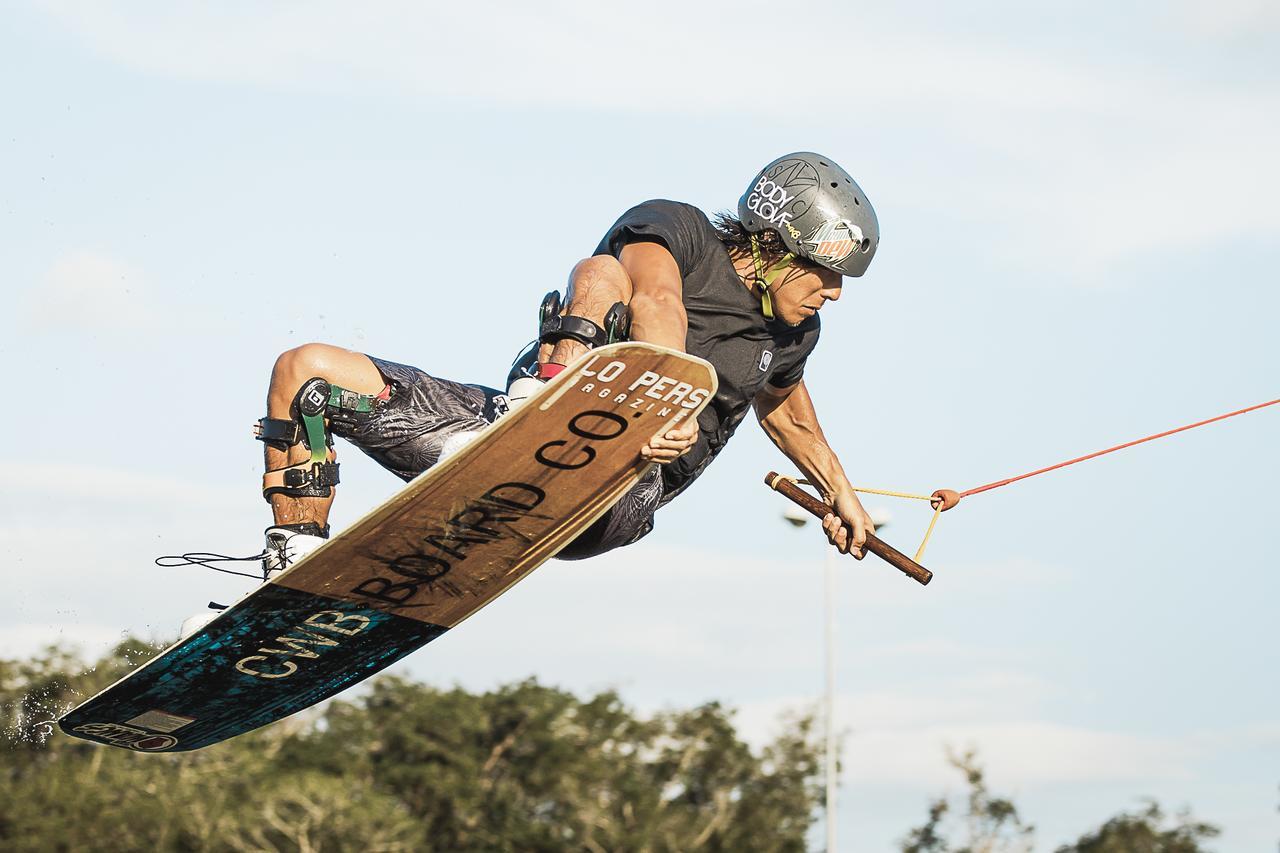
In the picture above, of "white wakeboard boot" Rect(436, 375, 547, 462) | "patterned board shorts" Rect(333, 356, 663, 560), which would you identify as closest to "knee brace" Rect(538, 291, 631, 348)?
"white wakeboard boot" Rect(436, 375, 547, 462)

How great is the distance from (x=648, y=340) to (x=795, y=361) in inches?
82.2

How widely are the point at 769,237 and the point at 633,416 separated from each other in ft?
4.77

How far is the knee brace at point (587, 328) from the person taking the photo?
7324 millimetres

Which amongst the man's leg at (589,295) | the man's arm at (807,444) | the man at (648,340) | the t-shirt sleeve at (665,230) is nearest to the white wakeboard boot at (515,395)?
the man at (648,340)

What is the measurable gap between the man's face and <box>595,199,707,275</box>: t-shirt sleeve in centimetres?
49

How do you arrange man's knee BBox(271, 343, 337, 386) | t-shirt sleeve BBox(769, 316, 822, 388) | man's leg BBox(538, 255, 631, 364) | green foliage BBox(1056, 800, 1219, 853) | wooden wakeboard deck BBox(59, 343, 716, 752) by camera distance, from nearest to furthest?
wooden wakeboard deck BBox(59, 343, 716, 752), man's leg BBox(538, 255, 631, 364), man's knee BBox(271, 343, 337, 386), t-shirt sleeve BBox(769, 316, 822, 388), green foliage BBox(1056, 800, 1219, 853)

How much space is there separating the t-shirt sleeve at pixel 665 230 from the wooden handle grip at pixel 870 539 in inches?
73.6

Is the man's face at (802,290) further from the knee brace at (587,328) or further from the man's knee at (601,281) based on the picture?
the knee brace at (587,328)

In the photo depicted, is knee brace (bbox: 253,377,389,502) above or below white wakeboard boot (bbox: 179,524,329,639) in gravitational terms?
above

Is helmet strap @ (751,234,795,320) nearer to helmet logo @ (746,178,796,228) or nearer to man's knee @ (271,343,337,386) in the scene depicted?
helmet logo @ (746,178,796,228)

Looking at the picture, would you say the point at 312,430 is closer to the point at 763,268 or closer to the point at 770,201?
the point at 763,268

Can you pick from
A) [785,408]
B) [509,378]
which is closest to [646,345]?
[509,378]

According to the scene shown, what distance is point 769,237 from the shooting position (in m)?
8.30

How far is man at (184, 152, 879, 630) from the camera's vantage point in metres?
7.46
